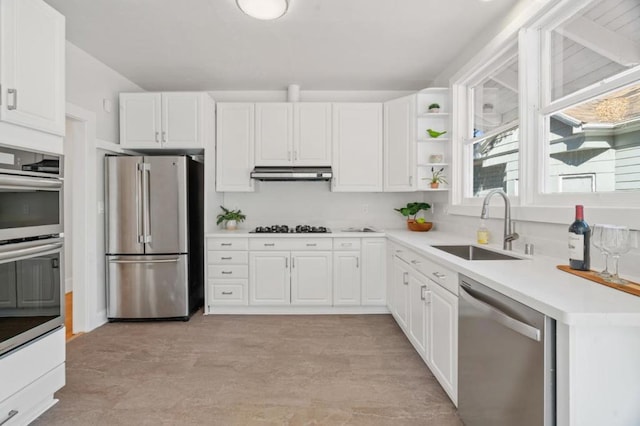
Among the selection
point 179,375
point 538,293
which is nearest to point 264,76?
point 179,375

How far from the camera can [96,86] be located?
3.28m

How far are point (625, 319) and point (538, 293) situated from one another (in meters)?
0.24

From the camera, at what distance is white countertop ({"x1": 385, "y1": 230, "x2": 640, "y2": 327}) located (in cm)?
101

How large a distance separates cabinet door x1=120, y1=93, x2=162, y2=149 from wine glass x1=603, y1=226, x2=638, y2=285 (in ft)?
12.2

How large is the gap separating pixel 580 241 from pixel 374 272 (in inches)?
87.4

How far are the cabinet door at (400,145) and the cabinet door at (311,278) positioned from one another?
112 centimetres

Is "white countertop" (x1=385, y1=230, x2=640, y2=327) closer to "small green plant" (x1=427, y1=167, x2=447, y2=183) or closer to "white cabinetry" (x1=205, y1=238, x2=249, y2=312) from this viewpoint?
"small green plant" (x1=427, y1=167, x2=447, y2=183)

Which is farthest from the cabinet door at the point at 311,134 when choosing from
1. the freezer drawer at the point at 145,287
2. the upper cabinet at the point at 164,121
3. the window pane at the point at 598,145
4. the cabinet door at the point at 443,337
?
the window pane at the point at 598,145

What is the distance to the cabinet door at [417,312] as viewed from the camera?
233 cm

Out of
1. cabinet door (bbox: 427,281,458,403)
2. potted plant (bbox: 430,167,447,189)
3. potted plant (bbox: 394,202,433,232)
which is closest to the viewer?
cabinet door (bbox: 427,281,458,403)

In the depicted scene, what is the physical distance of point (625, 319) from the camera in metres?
1.01

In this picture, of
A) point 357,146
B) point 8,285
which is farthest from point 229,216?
point 8,285

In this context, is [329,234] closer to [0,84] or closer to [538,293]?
[538,293]

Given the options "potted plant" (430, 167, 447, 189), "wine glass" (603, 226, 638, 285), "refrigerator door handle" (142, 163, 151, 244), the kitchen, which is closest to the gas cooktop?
the kitchen
